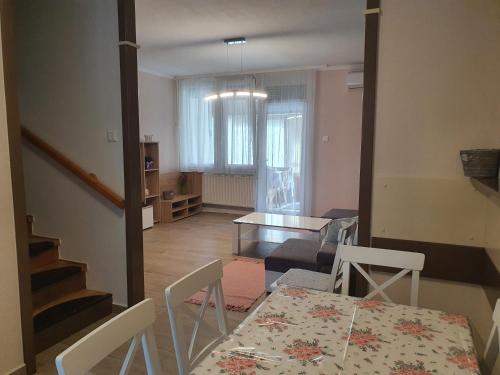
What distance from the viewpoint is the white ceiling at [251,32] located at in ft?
10.8

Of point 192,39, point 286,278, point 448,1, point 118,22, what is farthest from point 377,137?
point 192,39

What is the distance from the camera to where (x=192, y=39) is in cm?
434

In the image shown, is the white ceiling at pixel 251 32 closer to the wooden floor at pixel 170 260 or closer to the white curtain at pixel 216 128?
the white curtain at pixel 216 128

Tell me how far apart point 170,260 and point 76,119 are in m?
2.00

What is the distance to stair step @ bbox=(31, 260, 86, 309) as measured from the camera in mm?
2619

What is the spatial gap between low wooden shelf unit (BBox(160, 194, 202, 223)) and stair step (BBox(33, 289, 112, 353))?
329cm

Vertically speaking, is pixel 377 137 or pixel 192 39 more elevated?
pixel 192 39

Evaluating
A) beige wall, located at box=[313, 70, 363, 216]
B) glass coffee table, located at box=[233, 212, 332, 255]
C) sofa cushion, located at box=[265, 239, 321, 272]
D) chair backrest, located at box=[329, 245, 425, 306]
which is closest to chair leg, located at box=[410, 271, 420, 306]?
chair backrest, located at box=[329, 245, 425, 306]

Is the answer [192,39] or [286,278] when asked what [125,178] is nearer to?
[286,278]

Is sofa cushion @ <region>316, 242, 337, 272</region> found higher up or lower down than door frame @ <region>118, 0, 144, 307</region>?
lower down

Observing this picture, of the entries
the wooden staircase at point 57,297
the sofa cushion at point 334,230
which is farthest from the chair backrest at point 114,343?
the sofa cushion at point 334,230

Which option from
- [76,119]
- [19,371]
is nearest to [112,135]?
[76,119]

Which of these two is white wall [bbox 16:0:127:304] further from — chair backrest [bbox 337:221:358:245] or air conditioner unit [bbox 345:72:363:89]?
air conditioner unit [bbox 345:72:363:89]

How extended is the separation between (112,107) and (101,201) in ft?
2.38
